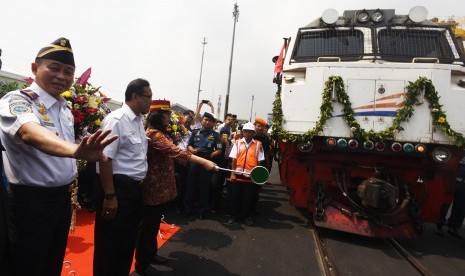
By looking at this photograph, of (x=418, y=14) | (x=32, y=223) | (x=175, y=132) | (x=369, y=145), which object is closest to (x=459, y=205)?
(x=369, y=145)

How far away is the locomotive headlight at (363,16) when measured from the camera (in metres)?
5.25

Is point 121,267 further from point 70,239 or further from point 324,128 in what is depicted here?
point 324,128

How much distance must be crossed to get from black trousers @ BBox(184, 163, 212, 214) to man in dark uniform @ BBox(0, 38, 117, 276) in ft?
11.1

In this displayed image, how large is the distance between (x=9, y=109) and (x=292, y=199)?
4.10m

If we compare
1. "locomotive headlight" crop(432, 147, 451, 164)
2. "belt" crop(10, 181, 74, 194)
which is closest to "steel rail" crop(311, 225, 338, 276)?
"locomotive headlight" crop(432, 147, 451, 164)

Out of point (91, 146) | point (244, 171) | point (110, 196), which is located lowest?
point (110, 196)

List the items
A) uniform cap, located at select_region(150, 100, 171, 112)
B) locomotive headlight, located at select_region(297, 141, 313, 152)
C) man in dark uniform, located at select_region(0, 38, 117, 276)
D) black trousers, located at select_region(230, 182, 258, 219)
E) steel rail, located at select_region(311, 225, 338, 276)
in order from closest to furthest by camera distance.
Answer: man in dark uniform, located at select_region(0, 38, 117, 276) < uniform cap, located at select_region(150, 100, 171, 112) < steel rail, located at select_region(311, 225, 338, 276) < locomotive headlight, located at select_region(297, 141, 313, 152) < black trousers, located at select_region(230, 182, 258, 219)

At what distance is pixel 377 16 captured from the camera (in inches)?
207

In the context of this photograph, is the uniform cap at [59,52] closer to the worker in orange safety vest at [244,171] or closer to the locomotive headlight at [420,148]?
the worker in orange safety vest at [244,171]

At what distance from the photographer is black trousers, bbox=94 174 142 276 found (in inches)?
94.3

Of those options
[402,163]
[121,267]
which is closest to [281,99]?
[402,163]

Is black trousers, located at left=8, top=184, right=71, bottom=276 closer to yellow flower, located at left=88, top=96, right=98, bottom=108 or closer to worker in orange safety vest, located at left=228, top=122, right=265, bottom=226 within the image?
yellow flower, located at left=88, top=96, right=98, bottom=108

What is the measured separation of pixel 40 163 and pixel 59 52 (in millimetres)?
683

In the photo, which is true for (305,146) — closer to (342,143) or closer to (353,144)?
(342,143)
